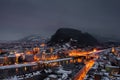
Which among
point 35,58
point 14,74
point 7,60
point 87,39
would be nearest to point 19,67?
point 14,74

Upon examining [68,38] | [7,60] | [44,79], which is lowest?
[44,79]

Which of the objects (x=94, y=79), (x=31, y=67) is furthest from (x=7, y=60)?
(x=94, y=79)

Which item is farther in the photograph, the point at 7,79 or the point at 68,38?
the point at 68,38

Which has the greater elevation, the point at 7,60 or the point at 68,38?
the point at 68,38

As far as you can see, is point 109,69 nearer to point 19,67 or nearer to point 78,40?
point 19,67

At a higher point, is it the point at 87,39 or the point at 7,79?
the point at 87,39

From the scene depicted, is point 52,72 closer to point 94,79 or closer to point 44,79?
point 44,79

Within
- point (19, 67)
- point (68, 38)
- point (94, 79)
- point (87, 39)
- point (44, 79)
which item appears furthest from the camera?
point (87, 39)

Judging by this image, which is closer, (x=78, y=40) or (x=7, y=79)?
(x=7, y=79)

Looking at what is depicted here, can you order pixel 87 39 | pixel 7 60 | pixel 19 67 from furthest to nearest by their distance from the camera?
pixel 87 39, pixel 7 60, pixel 19 67
